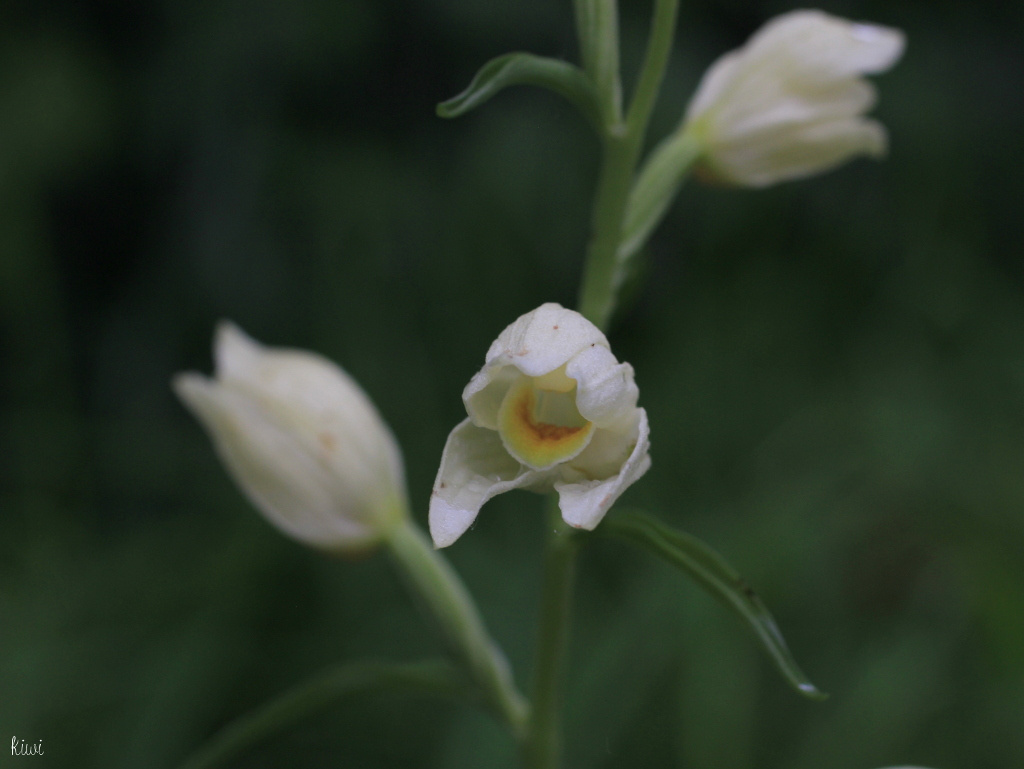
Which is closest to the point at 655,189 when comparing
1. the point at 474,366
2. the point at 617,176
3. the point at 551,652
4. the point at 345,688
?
the point at 617,176

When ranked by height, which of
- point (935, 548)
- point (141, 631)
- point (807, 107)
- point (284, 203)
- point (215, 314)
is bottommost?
point (141, 631)

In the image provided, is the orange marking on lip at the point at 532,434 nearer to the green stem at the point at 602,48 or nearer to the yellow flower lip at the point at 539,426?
the yellow flower lip at the point at 539,426

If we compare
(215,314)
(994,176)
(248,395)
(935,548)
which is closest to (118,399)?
(215,314)

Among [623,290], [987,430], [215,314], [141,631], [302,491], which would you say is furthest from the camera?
[215,314]

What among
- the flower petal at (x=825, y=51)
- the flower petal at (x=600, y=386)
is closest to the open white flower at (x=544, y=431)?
the flower petal at (x=600, y=386)

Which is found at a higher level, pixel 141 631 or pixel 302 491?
pixel 302 491

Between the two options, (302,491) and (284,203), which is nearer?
(302,491)

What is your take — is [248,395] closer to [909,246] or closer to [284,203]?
[284,203]

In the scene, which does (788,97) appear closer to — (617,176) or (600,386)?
(617,176)
